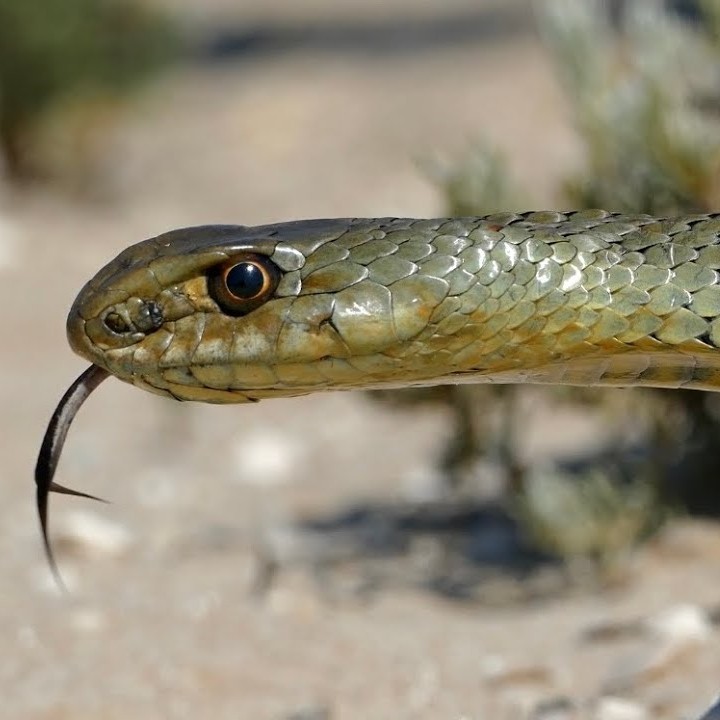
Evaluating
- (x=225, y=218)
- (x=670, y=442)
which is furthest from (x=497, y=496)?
(x=225, y=218)

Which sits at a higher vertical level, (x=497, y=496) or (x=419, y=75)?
(x=419, y=75)

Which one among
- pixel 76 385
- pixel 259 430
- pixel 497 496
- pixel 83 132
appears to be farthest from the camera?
pixel 83 132

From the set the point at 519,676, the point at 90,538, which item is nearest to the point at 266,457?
the point at 90,538

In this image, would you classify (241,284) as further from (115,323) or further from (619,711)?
(619,711)

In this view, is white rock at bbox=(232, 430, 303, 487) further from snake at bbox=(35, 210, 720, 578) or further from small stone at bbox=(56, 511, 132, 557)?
snake at bbox=(35, 210, 720, 578)

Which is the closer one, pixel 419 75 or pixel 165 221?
pixel 165 221

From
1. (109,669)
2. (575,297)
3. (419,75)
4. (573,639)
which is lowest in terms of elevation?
(573,639)

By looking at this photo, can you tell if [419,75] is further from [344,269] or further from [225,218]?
[344,269]
